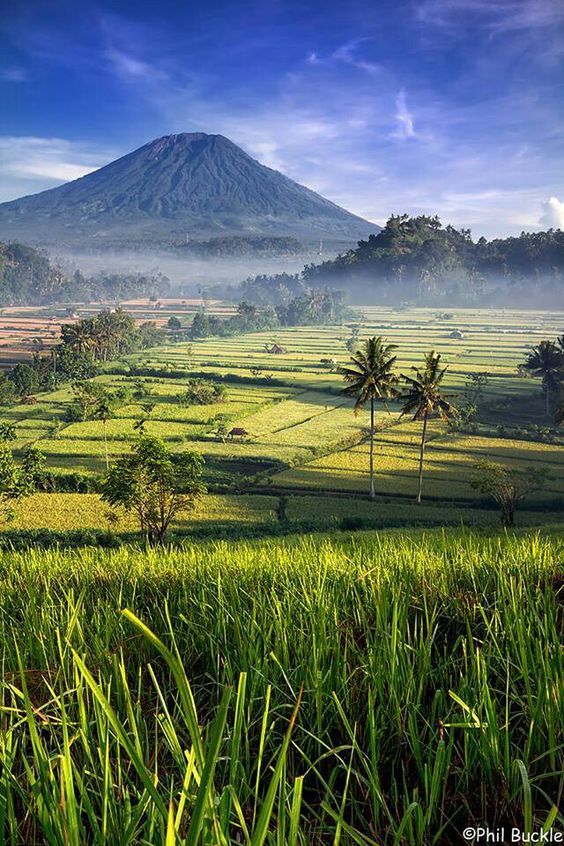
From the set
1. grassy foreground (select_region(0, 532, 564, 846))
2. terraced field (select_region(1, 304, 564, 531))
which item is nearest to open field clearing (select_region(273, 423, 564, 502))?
terraced field (select_region(1, 304, 564, 531))

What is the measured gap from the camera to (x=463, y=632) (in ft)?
21.9

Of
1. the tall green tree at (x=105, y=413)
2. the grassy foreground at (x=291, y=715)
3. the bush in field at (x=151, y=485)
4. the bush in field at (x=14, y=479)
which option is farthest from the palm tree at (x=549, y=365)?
the grassy foreground at (x=291, y=715)

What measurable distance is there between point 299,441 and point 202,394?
1869 cm

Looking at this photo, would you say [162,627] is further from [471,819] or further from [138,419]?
[138,419]

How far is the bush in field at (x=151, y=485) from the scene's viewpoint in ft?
97.7

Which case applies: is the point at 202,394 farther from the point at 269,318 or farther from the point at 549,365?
the point at 269,318

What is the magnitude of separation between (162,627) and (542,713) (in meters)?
4.41

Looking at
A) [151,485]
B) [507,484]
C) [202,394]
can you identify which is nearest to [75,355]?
[202,394]

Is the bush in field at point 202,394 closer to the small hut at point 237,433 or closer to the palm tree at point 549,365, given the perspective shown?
the small hut at point 237,433

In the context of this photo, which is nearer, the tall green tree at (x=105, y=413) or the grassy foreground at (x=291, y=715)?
the grassy foreground at (x=291, y=715)

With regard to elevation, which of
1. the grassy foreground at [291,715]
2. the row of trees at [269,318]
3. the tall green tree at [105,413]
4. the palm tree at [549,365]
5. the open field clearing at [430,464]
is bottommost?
the open field clearing at [430,464]

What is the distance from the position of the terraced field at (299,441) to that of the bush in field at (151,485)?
3326 millimetres

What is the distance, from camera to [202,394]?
6725 cm

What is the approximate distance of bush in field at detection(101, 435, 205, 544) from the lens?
29.8 m
